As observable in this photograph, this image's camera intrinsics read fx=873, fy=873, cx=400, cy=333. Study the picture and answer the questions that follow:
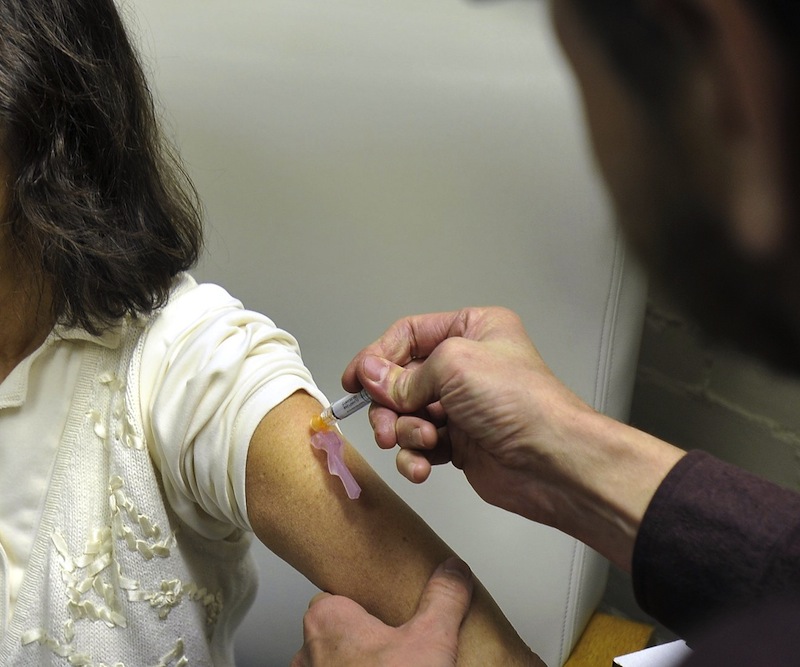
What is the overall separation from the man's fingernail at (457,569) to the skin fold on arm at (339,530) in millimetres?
16

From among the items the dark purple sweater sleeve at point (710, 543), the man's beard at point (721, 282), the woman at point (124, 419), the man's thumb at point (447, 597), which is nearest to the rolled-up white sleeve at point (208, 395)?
the woman at point (124, 419)

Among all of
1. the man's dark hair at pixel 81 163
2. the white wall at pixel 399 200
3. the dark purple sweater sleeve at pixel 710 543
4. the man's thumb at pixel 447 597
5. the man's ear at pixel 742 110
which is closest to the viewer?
the man's ear at pixel 742 110

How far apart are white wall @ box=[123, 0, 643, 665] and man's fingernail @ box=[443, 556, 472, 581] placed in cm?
35

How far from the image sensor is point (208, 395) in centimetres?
95

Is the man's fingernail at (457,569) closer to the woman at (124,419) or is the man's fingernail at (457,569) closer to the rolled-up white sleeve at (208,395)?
the woman at (124,419)

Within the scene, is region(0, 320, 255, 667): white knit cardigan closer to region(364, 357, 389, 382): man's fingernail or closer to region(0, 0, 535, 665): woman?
region(0, 0, 535, 665): woman

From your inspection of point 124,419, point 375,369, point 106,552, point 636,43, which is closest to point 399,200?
point 375,369

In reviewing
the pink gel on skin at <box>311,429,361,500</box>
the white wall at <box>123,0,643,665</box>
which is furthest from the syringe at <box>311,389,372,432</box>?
the white wall at <box>123,0,643,665</box>

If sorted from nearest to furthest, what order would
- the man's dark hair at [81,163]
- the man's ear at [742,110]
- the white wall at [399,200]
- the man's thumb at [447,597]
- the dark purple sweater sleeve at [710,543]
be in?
1. the man's ear at [742,110]
2. the dark purple sweater sleeve at [710,543]
3. the man's thumb at [447,597]
4. the man's dark hair at [81,163]
5. the white wall at [399,200]

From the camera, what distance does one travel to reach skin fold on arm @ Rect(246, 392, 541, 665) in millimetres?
907

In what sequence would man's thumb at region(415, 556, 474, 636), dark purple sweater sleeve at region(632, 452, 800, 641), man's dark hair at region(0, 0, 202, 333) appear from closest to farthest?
1. dark purple sweater sleeve at region(632, 452, 800, 641)
2. man's thumb at region(415, 556, 474, 636)
3. man's dark hair at region(0, 0, 202, 333)

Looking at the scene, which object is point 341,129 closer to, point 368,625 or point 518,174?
point 518,174

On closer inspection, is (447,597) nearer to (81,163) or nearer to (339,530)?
(339,530)

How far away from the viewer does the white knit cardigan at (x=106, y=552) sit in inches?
38.7
